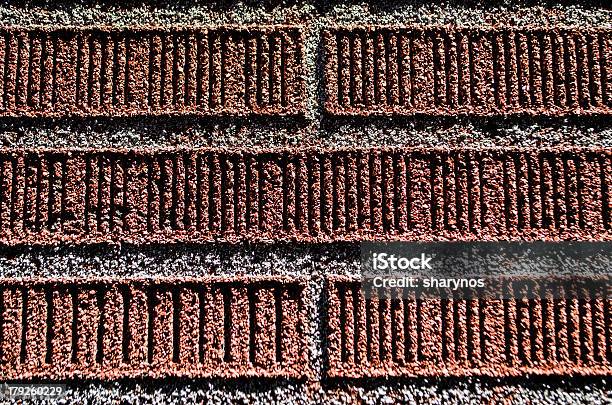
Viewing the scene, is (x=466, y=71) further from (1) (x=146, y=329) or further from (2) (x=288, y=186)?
(1) (x=146, y=329)

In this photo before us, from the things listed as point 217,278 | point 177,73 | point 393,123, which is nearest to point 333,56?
point 393,123

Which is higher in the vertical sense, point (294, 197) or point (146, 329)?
point (294, 197)

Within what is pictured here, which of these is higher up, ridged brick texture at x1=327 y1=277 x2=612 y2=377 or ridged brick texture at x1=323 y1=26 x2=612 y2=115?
ridged brick texture at x1=323 y1=26 x2=612 y2=115

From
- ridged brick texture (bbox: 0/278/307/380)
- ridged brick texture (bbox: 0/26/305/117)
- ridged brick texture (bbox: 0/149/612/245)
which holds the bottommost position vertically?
ridged brick texture (bbox: 0/278/307/380)

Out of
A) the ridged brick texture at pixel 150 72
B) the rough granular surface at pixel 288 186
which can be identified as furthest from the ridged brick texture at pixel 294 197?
the ridged brick texture at pixel 150 72

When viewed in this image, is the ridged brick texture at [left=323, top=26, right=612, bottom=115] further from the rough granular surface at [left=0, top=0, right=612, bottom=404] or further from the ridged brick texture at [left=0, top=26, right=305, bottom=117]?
the ridged brick texture at [left=0, top=26, right=305, bottom=117]

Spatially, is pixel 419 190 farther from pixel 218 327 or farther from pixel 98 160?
pixel 98 160

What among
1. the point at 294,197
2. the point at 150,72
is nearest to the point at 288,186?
the point at 294,197

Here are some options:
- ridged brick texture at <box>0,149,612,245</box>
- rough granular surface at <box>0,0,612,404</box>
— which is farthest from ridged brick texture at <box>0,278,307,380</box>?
ridged brick texture at <box>0,149,612,245</box>

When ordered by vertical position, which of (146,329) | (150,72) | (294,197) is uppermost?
(150,72)
